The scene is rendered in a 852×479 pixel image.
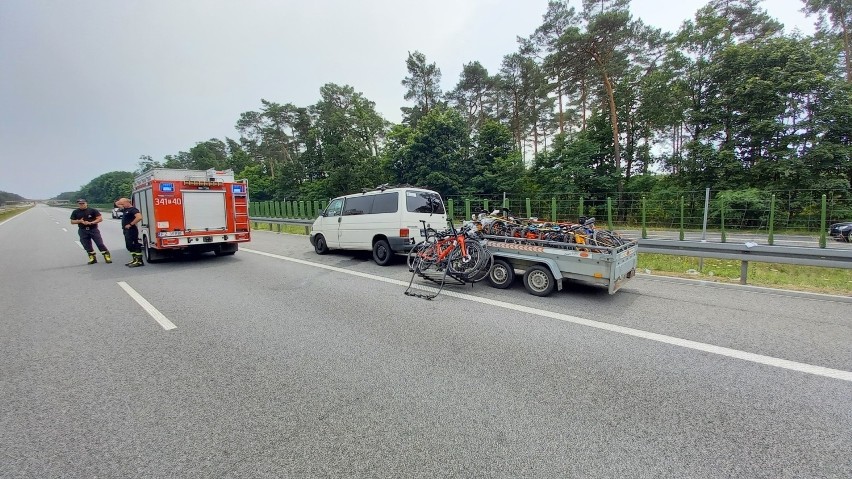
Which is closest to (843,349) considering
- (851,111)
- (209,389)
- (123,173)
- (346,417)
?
(346,417)

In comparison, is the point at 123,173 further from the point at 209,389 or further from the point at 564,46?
the point at 209,389

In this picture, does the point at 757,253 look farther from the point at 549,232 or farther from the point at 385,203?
the point at 385,203

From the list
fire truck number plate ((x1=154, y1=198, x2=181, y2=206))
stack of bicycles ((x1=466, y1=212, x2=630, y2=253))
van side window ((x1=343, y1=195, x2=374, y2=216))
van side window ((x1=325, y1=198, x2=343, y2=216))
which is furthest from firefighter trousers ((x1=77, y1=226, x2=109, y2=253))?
stack of bicycles ((x1=466, y1=212, x2=630, y2=253))

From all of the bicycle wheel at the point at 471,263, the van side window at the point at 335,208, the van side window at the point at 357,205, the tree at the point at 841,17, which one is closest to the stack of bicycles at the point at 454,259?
the bicycle wheel at the point at 471,263

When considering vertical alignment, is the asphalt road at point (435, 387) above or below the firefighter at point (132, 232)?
below

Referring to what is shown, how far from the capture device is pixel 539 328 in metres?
4.46

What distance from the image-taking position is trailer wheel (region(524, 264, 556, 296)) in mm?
5910

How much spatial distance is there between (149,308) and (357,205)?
541 centimetres

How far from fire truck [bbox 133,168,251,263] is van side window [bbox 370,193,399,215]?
4285 mm

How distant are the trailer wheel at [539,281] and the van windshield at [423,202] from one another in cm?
378

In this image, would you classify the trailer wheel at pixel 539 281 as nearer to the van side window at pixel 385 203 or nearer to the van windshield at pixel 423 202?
the van windshield at pixel 423 202

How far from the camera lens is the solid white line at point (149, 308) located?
4879 mm

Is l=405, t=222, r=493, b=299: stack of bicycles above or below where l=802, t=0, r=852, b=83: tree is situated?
below

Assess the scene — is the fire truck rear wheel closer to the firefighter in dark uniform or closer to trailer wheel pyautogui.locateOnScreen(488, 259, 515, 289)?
the firefighter in dark uniform
